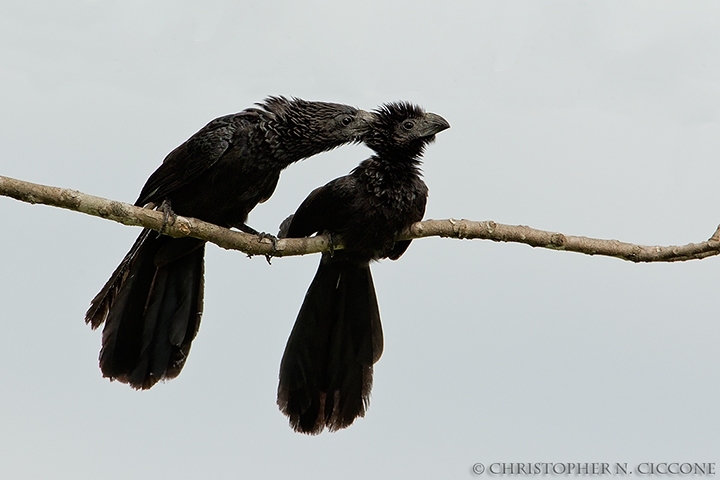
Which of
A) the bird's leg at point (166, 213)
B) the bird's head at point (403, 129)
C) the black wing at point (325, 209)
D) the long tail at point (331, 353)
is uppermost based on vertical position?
the bird's head at point (403, 129)

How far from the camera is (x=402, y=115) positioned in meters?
5.79

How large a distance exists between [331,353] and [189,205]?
1591mm

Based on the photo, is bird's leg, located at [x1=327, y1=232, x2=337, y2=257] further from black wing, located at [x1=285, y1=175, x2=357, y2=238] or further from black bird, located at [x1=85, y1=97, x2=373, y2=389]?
black bird, located at [x1=85, y1=97, x2=373, y2=389]

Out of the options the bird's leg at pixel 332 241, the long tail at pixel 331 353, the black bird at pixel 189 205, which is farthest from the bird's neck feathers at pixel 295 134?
the long tail at pixel 331 353

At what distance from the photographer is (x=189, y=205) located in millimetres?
5535

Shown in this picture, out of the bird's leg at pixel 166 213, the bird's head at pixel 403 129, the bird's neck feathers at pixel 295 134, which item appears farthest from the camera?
the bird's head at pixel 403 129

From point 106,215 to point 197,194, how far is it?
3.64ft

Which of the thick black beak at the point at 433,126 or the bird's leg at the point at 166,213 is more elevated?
the thick black beak at the point at 433,126

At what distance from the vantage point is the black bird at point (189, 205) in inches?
216

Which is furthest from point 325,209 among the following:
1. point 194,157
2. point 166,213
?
point 166,213

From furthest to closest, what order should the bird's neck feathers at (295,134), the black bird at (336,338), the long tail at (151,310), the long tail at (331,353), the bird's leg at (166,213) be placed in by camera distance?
the long tail at (331,353)
the long tail at (151,310)
the black bird at (336,338)
the bird's neck feathers at (295,134)
the bird's leg at (166,213)

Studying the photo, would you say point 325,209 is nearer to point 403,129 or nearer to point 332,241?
point 332,241

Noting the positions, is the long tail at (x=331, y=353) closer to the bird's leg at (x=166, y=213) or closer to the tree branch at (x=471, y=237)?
the tree branch at (x=471, y=237)

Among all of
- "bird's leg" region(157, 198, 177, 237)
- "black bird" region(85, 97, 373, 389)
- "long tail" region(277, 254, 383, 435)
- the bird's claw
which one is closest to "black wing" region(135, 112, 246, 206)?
"black bird" region(85, 97, 373, 389)
